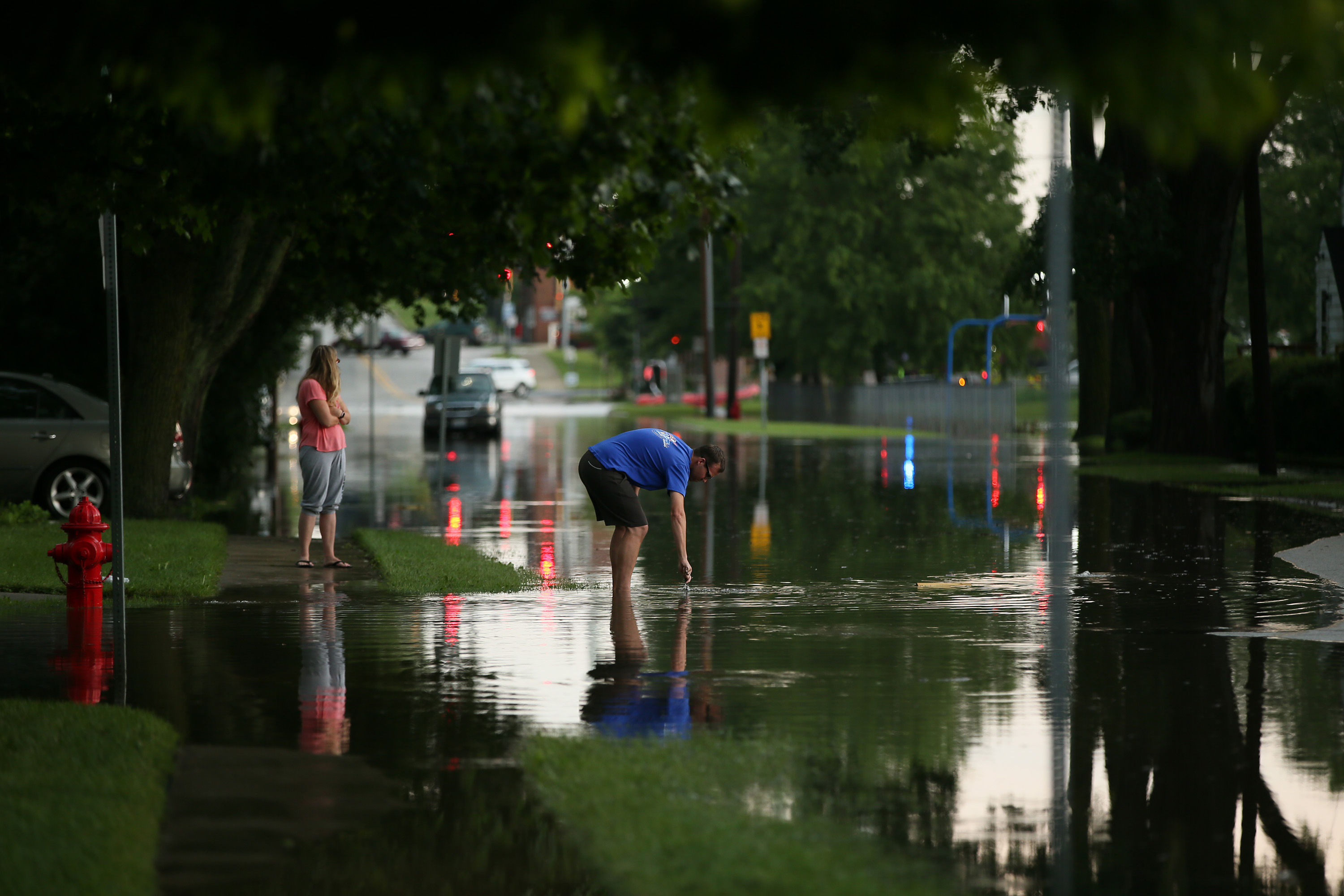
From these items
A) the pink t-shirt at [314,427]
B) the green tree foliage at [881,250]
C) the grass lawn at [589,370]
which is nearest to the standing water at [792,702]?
the pink t-shirt at [314,427]

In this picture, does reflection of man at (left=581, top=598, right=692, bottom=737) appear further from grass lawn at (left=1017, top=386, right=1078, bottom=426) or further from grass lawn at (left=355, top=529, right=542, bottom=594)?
grass lawn at (left=1017, top=386, right=1078, bottom=426)

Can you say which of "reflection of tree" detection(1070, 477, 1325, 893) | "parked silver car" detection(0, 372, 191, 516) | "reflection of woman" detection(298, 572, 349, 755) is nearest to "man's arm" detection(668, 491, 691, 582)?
"reflection of woman" detection(298, 572, 349, 755)

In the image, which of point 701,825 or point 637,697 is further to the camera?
point 637,697

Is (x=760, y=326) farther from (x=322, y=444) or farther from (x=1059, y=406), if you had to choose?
(x=1059, y=406)

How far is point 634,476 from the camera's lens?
39.5ft

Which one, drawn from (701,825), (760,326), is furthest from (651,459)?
(760,326)

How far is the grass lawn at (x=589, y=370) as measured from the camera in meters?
105

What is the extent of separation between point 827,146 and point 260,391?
12.7 metres

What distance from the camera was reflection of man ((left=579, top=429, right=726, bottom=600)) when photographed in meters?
11.9

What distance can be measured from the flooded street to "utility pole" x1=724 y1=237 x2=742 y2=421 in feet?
137

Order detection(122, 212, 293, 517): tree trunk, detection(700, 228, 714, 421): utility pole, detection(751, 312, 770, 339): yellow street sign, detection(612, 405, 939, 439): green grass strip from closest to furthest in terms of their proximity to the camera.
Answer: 1. detection(122, 212, 293, 517): tree trunk
2. detection(612, 405, 939, 439): green grass strip
3. detection(751, 312, 770, 339): yellow street sign
4. detection(700, 228, 714, 421): utility pole

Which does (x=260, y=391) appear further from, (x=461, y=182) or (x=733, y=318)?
(x=733, y=318)

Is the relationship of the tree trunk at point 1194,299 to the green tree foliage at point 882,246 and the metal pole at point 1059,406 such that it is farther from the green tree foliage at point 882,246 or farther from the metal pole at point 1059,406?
the metal pole at point 1059,406

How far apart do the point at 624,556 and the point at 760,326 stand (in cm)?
4050
